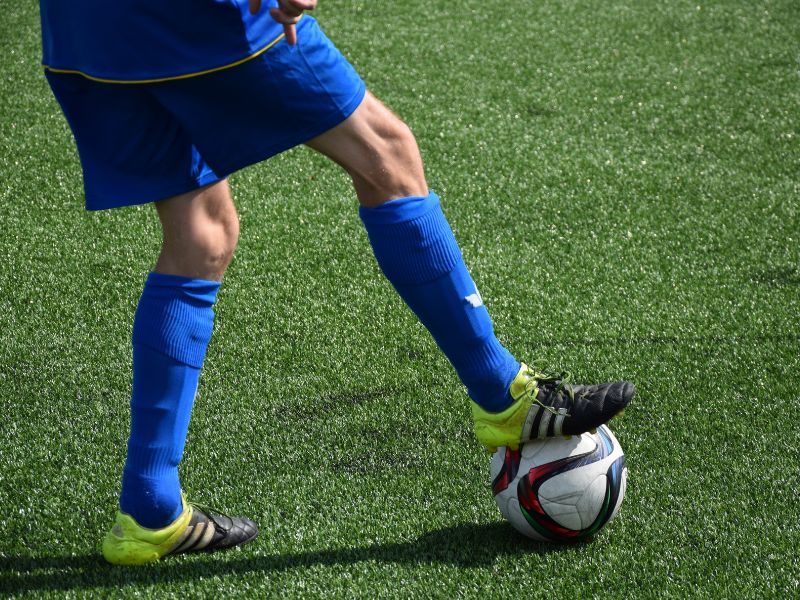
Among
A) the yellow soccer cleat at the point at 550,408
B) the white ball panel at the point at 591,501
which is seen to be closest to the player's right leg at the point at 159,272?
the yellow soccer cleat at the point at 550,408

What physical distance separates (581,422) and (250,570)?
726mm

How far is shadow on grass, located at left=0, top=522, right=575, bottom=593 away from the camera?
204cm

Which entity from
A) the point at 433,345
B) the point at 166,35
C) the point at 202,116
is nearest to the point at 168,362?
→ the point at 202,116

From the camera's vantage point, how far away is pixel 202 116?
6.01 feet

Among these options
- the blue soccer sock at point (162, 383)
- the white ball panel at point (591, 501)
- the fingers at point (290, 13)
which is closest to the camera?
the fingers at point (290, 13)

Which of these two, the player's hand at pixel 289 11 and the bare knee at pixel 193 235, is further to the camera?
the bare knee at pixel 193 235

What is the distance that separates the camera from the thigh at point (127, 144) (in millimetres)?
1923

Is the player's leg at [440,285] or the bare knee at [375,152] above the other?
the bare knee at [375,152]

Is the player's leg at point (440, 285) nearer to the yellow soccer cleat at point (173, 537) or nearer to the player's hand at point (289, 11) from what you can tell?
the player's hand at point (289, 11)

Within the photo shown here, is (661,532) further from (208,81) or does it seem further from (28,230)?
(28,230)

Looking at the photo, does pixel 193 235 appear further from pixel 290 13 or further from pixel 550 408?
pixel 550 408

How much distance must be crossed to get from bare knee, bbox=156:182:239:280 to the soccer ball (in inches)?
28.9

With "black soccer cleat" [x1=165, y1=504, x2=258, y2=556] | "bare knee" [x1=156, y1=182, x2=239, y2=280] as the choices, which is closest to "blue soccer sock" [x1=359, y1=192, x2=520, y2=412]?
"bare knee" [x1=156, y1=182, x2=239, y2=280]

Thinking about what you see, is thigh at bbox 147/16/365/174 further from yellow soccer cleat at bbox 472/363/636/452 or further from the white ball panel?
the white ball panel
